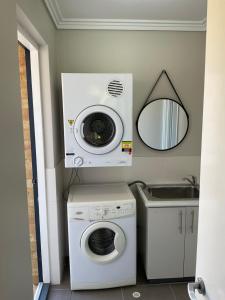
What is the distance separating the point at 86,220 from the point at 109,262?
458 millimetres

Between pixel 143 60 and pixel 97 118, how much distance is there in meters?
0.87

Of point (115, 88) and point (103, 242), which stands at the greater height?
point (115, 88)

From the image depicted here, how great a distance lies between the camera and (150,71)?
8.63ft

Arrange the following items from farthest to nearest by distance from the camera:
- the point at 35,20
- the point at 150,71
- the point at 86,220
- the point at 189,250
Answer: the point at 150,71 → the point at 189,250 → the point at 86,220 → the point at 35,20

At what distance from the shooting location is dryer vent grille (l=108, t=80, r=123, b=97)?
7.17 feet

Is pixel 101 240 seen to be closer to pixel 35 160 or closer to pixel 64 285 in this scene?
pixel 64 285

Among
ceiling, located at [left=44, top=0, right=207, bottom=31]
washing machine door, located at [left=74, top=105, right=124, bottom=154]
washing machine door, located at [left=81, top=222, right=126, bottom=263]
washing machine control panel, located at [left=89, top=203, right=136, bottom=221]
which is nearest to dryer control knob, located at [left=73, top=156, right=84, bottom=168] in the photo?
washing machine door, located at [left=74, top=105, right=124, bottom=154]

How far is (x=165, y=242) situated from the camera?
2.31 meters

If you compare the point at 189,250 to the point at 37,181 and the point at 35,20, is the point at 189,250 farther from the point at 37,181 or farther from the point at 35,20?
the point at 35,20

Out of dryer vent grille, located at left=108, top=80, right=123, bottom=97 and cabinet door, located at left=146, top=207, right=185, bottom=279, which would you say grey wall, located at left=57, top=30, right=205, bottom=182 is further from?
cabinet door, located at left=146, top=207, right=185, bottom=279

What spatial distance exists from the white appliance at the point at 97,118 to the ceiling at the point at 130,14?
1.97ft
